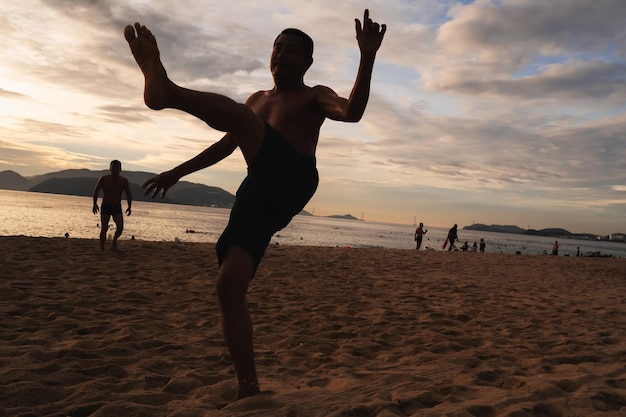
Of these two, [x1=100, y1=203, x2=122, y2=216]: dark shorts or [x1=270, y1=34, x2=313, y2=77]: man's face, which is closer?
[x1=270, y1=34, x2=313, y2=77]: man's face

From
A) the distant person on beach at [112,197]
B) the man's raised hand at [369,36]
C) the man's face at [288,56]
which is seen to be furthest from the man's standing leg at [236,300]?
the distant person on beach at [112,197]

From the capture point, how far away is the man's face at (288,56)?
7.80ft

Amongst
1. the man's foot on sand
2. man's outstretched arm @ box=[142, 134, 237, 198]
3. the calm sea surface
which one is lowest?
the calm sea surface

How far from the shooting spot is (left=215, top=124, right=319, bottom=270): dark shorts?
2.12m

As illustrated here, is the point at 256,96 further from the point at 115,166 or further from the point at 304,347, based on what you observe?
the point at 115,166

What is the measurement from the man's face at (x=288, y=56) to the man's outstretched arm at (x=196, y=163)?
0.61 meters

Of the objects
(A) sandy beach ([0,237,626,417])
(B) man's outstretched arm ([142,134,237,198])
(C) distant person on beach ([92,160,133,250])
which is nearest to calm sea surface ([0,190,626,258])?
(C) distant person on beach ([92,160,133,250])

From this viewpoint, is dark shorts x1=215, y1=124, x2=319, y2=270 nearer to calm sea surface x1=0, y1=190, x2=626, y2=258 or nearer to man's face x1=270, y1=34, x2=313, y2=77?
man's face x1=270, y1=34, x2=313, y2=77

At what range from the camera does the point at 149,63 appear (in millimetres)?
1706

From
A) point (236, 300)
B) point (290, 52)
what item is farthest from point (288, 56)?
point (236, 300)

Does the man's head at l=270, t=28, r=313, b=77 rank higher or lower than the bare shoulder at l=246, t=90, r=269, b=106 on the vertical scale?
higher

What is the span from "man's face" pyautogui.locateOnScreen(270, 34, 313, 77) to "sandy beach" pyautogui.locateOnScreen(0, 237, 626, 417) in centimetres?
191

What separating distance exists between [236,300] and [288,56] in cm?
143

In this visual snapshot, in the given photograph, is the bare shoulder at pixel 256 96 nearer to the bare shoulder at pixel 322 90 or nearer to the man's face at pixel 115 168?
the bare shoulder at pixel 322 90
